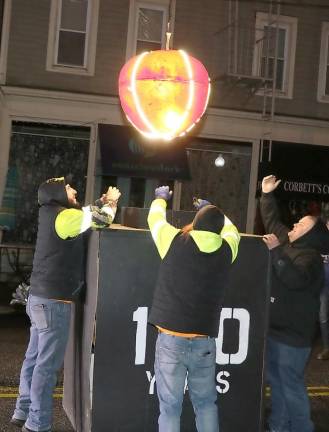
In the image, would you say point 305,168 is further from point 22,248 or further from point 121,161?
point 22,248

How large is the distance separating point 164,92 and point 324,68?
1021cm

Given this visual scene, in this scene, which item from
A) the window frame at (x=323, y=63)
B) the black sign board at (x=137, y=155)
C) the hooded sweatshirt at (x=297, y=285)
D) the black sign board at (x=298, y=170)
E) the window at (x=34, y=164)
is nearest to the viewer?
the hooded sweatshirt at (x=297, y=285)

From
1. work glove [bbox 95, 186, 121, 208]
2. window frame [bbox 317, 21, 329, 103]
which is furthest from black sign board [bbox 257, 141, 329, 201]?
work glove [bbox 95, 186, 121, 208]

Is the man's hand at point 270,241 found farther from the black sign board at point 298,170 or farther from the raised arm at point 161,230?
the black sign board at point 298,170

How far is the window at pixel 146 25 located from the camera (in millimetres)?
14328

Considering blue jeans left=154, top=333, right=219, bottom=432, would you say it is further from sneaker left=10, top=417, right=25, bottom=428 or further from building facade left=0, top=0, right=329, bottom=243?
building facade left=0, top=0, right=329, bottom=243

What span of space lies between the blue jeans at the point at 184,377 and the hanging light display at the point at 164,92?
3231 mm

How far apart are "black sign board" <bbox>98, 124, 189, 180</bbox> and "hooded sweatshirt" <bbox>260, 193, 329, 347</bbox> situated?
8933 mm

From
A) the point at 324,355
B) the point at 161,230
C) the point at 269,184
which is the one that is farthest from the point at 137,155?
the point at 161,230

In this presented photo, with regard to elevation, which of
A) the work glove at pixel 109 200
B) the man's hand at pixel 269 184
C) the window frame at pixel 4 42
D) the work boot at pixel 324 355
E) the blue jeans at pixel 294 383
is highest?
the window frame at pixel 4 42

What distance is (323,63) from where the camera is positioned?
50.4ft

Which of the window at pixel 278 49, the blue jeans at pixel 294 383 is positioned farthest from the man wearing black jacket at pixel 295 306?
the window at pixel 278 49

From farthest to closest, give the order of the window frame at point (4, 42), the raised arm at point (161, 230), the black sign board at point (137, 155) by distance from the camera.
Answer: the window frame at point (4, 42), the black sign board at point (137, 155), the raised arm at point (161, 230)

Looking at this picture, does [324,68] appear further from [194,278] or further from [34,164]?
[194,278]
